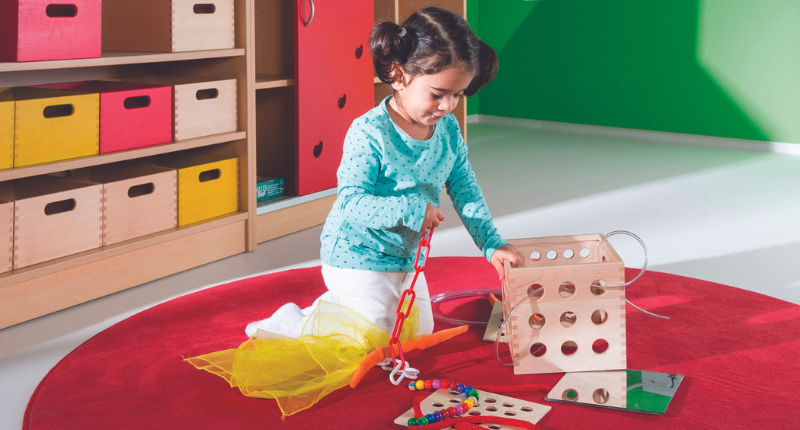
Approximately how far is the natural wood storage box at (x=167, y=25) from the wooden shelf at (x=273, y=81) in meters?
0.17

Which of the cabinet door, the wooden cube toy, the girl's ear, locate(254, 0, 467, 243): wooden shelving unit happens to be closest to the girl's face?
the girl's ear

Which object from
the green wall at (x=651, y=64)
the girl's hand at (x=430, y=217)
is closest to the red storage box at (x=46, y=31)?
the girl's hand at (x=430, y=217)

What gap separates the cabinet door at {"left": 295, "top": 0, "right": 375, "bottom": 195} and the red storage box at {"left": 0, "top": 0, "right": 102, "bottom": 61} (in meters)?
0.73

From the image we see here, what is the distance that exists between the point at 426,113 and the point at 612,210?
5.14 ft

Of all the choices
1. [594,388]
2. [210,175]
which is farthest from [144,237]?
[594,388]

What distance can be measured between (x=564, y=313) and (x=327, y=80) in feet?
4.61

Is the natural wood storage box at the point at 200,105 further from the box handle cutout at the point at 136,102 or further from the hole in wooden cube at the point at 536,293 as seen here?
the hole in wooden cube at the point at 536,293

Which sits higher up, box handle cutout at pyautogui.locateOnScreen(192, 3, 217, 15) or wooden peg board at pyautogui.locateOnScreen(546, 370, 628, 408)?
box handle cutout at pyautogui.locateOnScreen(192, 3, 217, 15)

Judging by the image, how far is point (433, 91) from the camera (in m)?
1.44

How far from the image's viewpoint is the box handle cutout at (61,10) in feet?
6.11

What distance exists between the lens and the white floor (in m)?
1.73

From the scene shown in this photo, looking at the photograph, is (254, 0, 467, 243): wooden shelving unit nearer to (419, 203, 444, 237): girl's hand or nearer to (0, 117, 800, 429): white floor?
(0, 117, 800, 429): white floor

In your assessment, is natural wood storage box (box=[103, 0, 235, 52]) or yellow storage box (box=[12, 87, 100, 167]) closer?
yellow storage box (box=[12, 87, 100, 167])

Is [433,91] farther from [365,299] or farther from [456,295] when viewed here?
[456,295]
